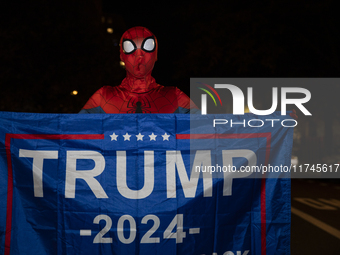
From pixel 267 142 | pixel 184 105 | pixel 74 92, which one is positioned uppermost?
pixel 74 92

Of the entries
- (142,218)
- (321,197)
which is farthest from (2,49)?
(321,197)

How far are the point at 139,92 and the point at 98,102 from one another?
0.47m

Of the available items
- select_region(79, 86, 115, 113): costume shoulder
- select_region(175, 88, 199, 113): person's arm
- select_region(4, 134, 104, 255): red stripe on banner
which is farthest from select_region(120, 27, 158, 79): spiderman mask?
select_region(4, 134, 104, 255): red stripe on banner

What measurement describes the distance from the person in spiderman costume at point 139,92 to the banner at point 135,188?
71cm

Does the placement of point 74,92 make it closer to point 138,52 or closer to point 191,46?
point 191,46

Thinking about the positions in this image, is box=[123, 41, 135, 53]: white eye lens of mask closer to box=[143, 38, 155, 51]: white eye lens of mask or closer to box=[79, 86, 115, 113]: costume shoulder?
box=[143, 38, 155, 51]: white eye lens of mask

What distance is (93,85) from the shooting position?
12852 mm

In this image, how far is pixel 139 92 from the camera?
376 centimetres

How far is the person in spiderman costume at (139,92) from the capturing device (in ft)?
11.8

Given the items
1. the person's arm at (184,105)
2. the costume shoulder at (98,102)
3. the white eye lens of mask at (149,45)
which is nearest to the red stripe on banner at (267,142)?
the person's arm at (184,105)

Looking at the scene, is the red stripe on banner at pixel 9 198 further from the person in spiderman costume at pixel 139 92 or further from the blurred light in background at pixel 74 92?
the blurred light in background at pixel 74 92

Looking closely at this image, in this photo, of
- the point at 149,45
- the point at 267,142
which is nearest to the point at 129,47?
the point at 149,45

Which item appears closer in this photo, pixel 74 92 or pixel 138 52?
pixel 138 52

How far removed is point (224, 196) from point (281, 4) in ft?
35.0
